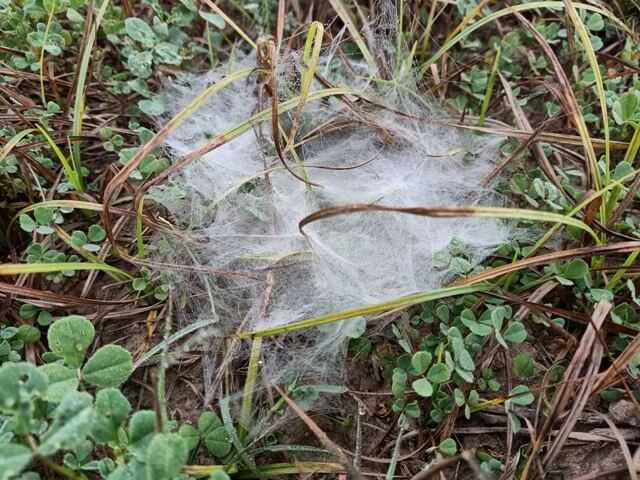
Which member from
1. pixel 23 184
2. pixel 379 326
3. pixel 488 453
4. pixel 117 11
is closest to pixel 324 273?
pixel 379 326

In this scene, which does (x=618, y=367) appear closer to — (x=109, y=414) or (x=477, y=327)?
(x=477, y=327)

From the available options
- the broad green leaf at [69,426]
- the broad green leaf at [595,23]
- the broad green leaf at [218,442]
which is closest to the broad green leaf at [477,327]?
the broad green leaf at [218,442]

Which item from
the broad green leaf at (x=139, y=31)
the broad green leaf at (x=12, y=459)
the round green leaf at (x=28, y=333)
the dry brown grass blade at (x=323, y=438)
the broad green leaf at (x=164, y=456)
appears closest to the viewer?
the broad green leaf at (x=12, y=459)

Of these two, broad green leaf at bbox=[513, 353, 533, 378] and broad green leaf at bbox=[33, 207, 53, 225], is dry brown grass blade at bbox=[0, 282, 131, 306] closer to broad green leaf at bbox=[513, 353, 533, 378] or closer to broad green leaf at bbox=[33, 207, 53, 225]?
broad green leaf at bbox=[33, 207, 53, 225]

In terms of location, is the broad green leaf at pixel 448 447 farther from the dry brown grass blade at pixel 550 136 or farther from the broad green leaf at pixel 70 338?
the dry brown grass blade at pixel 550 136

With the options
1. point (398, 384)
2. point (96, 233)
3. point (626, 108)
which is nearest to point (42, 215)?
point (96, 233)

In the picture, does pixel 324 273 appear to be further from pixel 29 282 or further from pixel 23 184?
pixel 23 184
